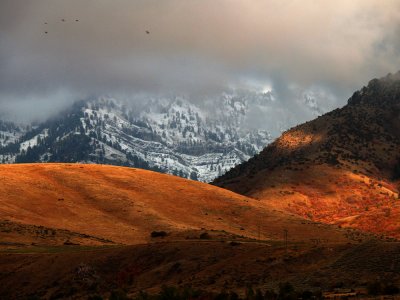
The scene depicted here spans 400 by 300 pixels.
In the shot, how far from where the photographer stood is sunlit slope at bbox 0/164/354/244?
95.3m

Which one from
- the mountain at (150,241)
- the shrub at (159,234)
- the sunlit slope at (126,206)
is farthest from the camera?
the sunlit slope at (126,206)

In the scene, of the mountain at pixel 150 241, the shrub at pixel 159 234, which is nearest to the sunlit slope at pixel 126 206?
the mountain at pixel 150 241

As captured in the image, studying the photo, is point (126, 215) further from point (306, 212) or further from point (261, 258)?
point (306, 212)

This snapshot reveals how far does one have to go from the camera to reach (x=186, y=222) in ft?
→ 343

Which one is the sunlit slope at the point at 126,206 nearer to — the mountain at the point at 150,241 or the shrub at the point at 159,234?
the mountain at the point at 150,241

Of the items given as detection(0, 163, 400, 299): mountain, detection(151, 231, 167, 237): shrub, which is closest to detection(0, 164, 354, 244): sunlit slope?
detection(0, 163, 400, 299): mountain

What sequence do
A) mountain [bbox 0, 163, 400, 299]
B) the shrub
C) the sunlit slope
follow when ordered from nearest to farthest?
mountain [bbox 0, 163, 400, 299], the shrub, the sunlit slope

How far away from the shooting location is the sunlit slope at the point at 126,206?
95312 mm

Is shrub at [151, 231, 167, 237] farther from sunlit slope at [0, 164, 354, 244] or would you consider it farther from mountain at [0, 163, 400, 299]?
sunlit slope at [0, 164, 354, 244]

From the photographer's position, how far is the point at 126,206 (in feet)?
353

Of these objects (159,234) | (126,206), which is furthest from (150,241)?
(126,206)

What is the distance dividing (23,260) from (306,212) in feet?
377

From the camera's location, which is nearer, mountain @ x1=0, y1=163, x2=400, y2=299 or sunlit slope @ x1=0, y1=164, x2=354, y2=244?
mountain @ x1=0, y1=163, x2=400, y2=299

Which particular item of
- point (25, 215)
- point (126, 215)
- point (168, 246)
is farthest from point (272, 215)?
point (168, 246)
